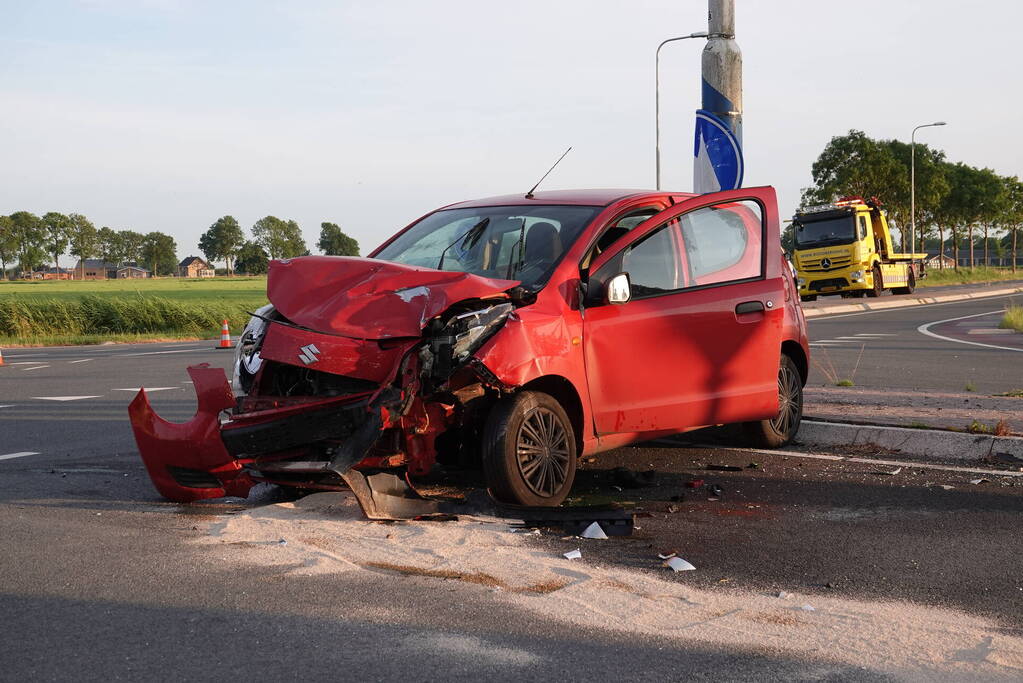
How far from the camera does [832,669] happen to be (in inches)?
140

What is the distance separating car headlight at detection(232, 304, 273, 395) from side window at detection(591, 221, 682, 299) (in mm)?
1850

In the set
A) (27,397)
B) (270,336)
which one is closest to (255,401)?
(270,336)

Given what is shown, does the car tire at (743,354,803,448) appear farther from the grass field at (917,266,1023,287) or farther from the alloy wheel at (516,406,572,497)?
the grass field at (917,266,1023,287)

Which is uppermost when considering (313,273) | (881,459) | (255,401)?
(313,273)

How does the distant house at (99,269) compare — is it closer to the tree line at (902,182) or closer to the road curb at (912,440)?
the tree line at (902,182)

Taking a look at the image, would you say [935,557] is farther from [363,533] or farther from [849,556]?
[363,533]

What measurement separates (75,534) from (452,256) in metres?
2.62

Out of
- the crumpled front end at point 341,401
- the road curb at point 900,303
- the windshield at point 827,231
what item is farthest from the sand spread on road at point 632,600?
the windshield at point 827,231

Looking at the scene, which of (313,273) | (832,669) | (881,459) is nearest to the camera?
(832,669)

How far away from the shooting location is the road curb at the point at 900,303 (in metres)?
31.9

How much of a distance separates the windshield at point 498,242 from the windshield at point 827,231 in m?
30.5

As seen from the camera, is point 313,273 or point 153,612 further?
point 313,273

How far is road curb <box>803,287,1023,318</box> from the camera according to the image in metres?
31.9

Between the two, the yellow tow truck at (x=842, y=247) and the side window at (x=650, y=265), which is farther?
the yellow tow truck at (x=842, y=247)
